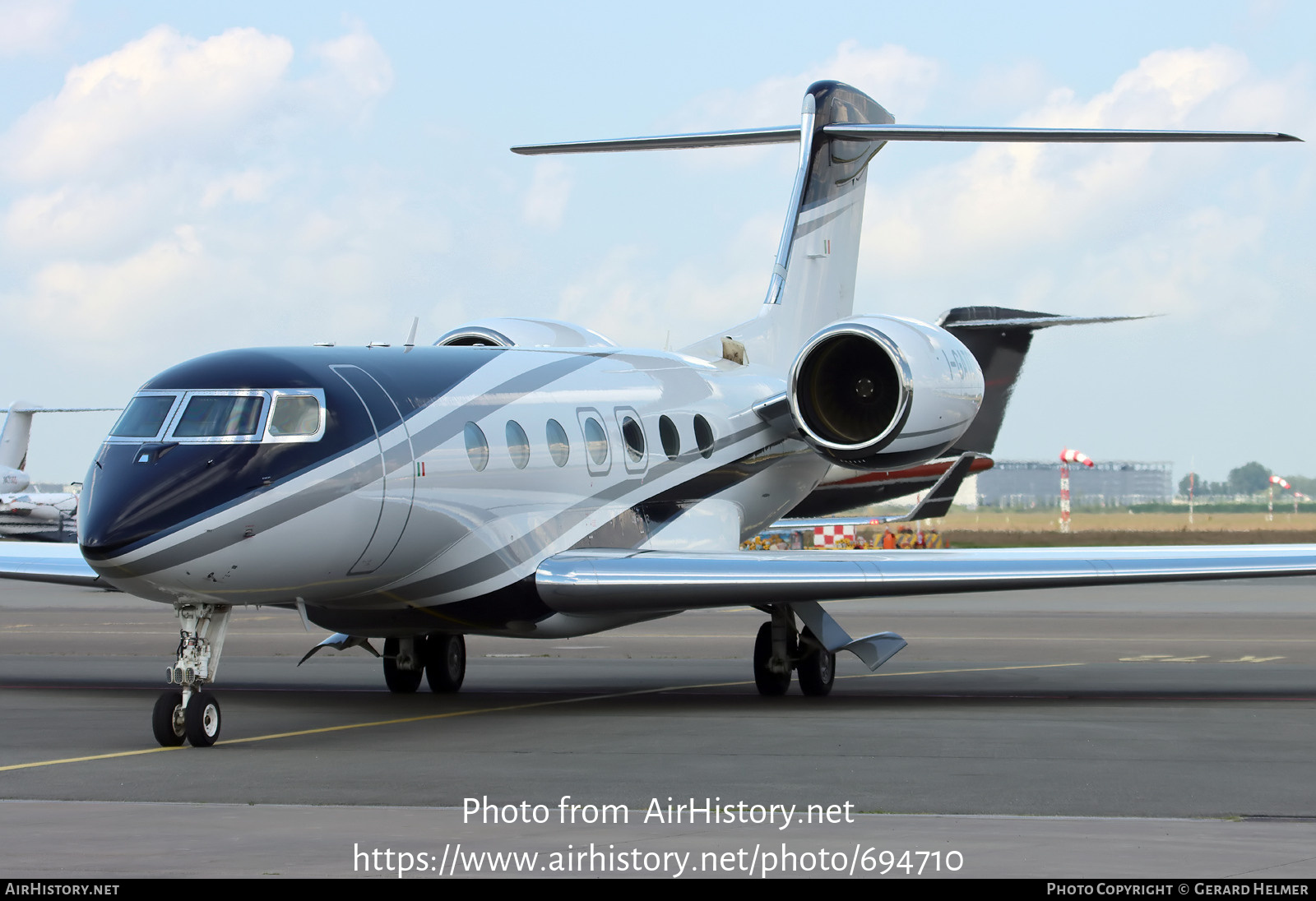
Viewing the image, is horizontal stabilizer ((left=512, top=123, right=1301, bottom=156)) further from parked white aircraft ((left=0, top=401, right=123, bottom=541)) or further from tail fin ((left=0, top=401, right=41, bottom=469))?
tail fin ((left=0, top=401, right=41, bottom=469))

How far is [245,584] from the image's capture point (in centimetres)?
1257

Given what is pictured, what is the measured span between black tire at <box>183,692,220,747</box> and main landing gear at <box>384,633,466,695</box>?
4717mm

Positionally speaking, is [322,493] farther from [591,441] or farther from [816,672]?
[816,672]

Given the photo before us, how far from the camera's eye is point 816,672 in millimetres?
17250

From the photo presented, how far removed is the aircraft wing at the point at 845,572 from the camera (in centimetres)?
1495

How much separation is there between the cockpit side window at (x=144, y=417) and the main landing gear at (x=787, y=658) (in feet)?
21.8

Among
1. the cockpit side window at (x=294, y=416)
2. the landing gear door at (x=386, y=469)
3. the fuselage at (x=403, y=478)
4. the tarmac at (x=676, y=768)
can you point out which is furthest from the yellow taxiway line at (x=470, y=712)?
the cockpit side window at (x=294, y=416)

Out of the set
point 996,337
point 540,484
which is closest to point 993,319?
point 996,337

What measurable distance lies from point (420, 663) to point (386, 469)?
4.25 metres

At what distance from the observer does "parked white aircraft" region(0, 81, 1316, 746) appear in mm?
12445

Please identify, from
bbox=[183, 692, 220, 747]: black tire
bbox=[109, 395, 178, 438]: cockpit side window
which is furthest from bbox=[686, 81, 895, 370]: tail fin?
bbox=[183, 692, 220, 747]: black tire
